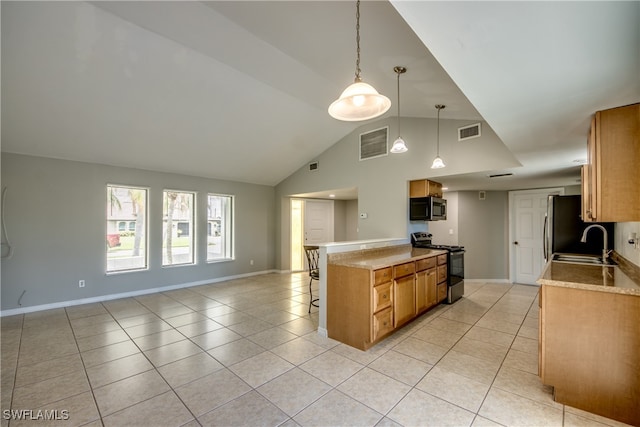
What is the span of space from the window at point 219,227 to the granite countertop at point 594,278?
6003mm

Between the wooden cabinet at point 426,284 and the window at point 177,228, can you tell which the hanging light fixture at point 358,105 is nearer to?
the wooden cabinet at point 426,284

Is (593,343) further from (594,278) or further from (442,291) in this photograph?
(442,291)

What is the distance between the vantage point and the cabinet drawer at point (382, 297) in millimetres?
2965

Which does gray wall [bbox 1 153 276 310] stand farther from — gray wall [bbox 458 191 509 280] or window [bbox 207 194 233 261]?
gray wall [bbox 458 191 509 280]

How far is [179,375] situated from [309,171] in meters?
4.95

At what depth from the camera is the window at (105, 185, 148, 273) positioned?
503cm

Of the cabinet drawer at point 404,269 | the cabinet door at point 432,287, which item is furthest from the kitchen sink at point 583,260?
the cabinet drawer at point 404,269

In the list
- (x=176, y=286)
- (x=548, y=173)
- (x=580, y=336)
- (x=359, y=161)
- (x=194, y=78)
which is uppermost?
(x=194, y=78)

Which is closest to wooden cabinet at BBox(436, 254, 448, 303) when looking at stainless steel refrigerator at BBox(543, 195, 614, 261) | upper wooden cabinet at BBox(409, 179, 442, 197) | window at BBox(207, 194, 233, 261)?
upper wooden cabinet at BBox(409, 179, 442, 197)

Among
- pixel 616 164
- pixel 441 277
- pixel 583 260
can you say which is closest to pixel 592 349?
pixel 616 164

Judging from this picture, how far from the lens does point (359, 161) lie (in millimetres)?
5668

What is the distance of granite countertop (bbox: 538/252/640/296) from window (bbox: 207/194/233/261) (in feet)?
19.7

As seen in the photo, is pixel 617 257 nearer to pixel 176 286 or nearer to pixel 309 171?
pixel 309 171

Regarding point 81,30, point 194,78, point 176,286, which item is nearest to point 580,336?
point 194,78
